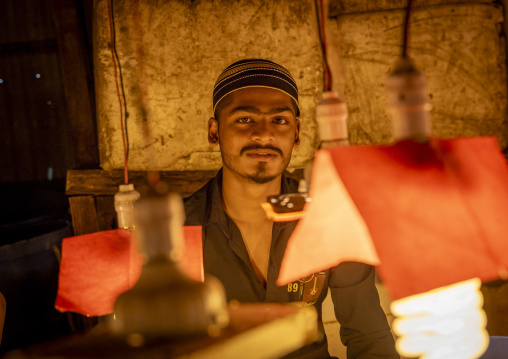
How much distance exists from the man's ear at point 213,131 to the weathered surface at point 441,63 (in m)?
1.01

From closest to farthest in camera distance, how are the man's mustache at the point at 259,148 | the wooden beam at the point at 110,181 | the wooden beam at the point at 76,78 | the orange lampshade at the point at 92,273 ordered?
the orange lampshade at the point at 92,273 → the man's mustache at the point at 259,148 → the wooden beam at the point at 110,181 → the wooden beam at the point at 76,78

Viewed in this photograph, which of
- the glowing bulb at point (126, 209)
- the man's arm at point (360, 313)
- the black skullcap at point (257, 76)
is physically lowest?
the man's arm at point (360, 313)

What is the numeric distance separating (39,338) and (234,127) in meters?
3.03

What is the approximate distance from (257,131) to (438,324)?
2.26 m

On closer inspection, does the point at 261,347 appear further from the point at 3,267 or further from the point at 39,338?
the point at 39,338

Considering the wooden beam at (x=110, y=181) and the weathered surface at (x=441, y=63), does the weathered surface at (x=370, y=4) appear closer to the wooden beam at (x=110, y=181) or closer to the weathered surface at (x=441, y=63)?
the weathered surface at (x=441, y=63)

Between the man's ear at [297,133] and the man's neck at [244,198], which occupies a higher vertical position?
the man's ear at [297,133]

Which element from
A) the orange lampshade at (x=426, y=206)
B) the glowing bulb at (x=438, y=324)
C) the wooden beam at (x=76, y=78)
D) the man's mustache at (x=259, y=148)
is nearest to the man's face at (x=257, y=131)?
the man's mustache at (x=259, y=148)

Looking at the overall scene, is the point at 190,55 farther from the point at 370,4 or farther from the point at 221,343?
the point at 221,343

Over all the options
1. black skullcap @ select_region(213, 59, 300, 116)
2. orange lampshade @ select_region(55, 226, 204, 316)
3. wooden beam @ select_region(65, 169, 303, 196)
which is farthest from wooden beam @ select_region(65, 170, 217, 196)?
orange lampshade @ select_region(55, 226, 204, 316)

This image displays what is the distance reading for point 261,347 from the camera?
89cm

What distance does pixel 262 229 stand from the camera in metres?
3.53

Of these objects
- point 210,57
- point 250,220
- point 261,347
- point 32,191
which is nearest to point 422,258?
point 261,347

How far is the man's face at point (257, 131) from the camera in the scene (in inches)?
125
